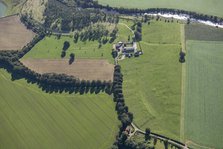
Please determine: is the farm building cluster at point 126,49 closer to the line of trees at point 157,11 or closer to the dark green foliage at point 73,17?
the dark green foliage at point 73,17

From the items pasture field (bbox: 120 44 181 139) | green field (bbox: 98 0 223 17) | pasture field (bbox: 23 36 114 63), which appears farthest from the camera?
green field (bbox: 98 0 223 17)

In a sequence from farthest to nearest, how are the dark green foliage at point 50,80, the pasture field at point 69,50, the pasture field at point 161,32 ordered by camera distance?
1. the pasture field at point 161,32
2. the pasture field at point 69,50
3. the dark green foliage at point 50,80

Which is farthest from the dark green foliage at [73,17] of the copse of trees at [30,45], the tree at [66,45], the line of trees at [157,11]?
the tree at [66,45]

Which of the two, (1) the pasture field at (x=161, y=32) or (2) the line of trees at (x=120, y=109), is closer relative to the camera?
(2) the line of trees at (x=120, y=109)

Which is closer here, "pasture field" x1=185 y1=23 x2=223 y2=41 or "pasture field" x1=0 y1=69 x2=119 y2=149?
"pasture field" x1=0 y1=69 x2=119 y2=149

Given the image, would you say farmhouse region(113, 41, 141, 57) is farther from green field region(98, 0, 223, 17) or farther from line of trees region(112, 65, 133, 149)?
green field region(98, 0, 223, 17)

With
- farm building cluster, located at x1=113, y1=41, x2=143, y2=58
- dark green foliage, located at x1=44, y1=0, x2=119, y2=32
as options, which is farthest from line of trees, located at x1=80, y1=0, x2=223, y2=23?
farm building cluster, located at x1=113, y1=41, x2=143, y2=58
